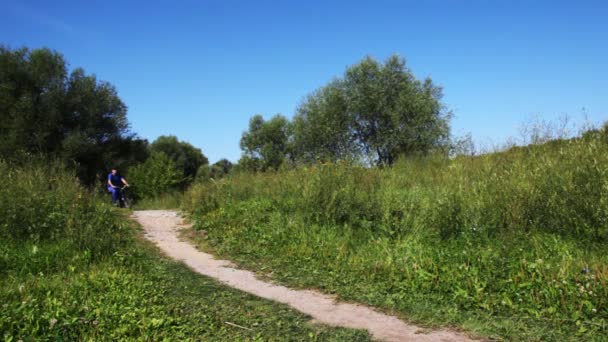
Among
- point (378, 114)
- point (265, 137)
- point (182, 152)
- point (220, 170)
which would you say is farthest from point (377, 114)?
point (182, 152)

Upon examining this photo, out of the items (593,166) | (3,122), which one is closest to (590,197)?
(593,166)

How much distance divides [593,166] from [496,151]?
14.6 ft

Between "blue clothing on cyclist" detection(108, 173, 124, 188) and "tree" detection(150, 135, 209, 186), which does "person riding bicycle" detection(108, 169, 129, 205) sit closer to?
"blue clothing on cyclist" detection(108, 173, 124, 188)

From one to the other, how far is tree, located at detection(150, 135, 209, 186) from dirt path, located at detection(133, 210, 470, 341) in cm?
6272

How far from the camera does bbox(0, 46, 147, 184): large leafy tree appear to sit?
2811 cm

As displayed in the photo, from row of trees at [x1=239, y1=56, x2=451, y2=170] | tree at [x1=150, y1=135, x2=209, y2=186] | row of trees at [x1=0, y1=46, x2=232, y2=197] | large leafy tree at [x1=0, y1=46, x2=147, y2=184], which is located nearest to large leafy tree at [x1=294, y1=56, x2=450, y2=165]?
row of trees at [x1=239, y1=56, x2=451, y2=170]

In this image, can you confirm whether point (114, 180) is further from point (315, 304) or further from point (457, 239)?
point (457, 239)

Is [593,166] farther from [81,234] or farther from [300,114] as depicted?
[300,114]

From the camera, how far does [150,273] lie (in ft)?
21.1

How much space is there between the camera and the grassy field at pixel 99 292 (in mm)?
4090

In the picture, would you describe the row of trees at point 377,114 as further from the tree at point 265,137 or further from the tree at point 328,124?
the tree at point 265,137

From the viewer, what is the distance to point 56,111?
29172 millimetres

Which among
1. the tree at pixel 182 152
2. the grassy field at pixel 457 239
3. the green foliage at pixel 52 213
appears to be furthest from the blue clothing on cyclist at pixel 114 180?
the tree at pixel 182 152

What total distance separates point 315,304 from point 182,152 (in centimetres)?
7646
